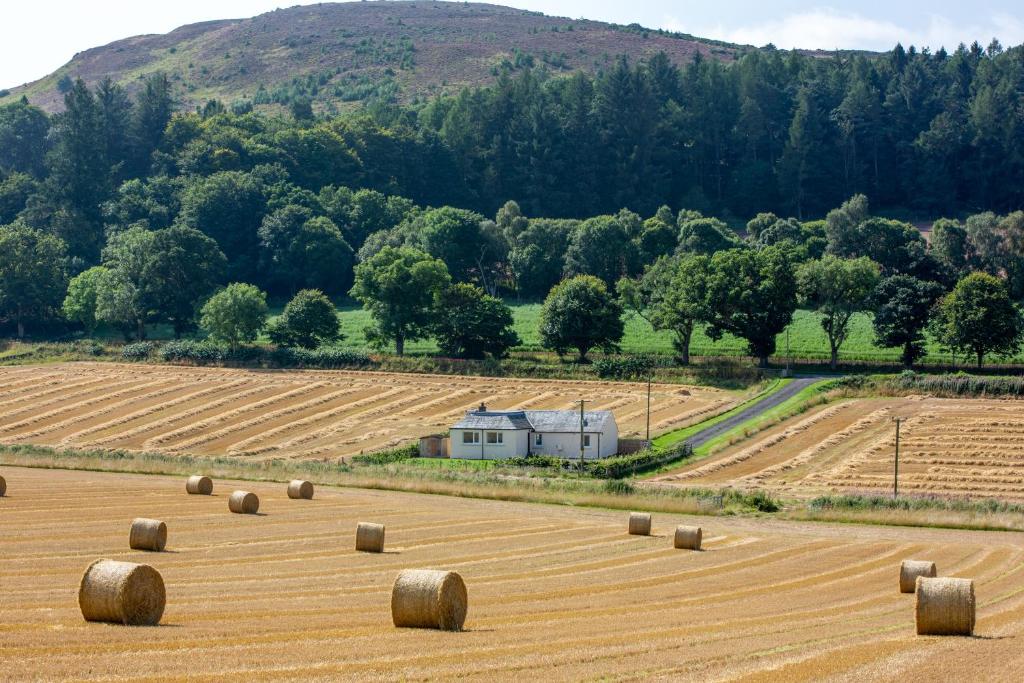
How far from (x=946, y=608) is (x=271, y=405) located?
68877 mm

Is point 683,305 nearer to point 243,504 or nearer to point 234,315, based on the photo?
point 234,315

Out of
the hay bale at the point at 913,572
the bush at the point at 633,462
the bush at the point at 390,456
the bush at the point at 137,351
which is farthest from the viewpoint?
the bush at the point at 137,351

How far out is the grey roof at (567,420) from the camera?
7481 centimetres

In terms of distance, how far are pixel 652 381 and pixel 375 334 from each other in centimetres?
2760

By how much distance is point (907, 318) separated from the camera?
101 metres

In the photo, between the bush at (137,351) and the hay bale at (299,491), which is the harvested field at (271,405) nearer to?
the bush at (137,351)

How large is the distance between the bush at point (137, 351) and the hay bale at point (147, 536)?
255 ft

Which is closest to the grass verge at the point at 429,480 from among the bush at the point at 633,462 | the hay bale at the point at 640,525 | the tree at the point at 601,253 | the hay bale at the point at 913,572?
the bush at the point at 633,462

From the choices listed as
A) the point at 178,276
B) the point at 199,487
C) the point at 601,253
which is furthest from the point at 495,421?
the point at 601,253

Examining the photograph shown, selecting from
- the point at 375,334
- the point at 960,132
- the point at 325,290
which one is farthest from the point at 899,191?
the point at 375,334

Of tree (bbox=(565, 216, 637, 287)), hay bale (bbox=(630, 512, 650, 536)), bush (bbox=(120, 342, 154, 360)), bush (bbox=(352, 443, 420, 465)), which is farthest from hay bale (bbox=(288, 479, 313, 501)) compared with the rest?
tree (bbox=(565, 216, 637, 287))

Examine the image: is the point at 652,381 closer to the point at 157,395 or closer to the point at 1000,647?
the point at 157,395

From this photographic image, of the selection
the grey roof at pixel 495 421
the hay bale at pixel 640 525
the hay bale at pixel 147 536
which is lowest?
the grey roof at pixel 495 421

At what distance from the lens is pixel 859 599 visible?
31312 millimetres
